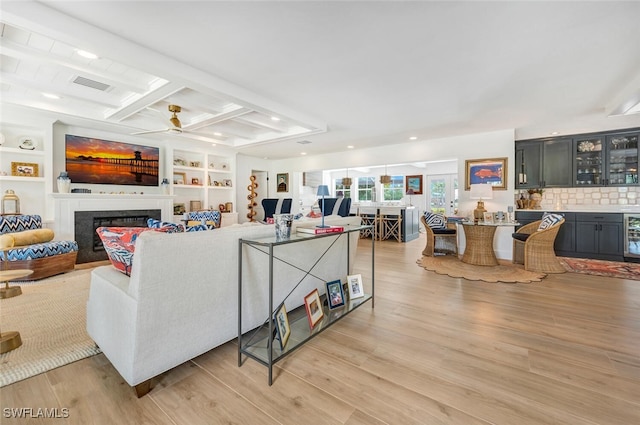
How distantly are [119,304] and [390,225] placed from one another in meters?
6.40

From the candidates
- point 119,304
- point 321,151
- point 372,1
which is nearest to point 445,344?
point 119,304

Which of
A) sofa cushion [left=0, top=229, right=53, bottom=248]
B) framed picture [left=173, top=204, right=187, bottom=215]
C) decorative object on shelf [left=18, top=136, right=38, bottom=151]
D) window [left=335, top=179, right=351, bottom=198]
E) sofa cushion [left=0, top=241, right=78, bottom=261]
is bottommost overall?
sofa cushion [left=0, top=241, right=78, bottom=261]

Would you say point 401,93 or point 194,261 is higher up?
point 401,93

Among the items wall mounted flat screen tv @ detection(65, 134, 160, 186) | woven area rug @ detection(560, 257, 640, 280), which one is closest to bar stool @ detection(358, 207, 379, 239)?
woven area rug @ detection(560, 257, 640, 280)

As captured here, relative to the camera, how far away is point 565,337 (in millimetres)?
2146

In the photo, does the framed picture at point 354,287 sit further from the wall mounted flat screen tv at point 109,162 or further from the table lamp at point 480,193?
the wall mounted flat screen tv at point 109,162

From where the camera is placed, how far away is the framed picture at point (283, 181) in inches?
337

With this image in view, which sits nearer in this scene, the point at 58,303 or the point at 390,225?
the point at 58,303

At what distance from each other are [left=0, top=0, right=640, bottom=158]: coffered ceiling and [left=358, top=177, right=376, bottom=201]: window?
5.89m

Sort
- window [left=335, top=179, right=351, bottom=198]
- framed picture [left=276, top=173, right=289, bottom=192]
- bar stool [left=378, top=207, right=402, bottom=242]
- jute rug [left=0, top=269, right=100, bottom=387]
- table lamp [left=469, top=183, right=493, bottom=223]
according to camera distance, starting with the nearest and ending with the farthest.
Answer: jute rug [left=0, top=269, right=100, bottom=387] < table lamp [left=469, top=183, right=493, bottom=223] < bar stool [left=378, top=207, right=402, bottom=242] < framed picture [left=276, top=173, right=289, bottom=192] < window [left=335, top=179, right=351, bottom=198]

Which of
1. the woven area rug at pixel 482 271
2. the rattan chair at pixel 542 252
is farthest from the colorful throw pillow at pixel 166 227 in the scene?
the rattan chair at pixel 542 252

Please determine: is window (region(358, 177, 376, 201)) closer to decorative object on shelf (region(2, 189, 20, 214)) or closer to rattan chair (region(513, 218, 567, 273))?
rattan chair (region(513, 218, 567, 273))

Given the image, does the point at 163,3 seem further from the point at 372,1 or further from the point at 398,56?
the point at 398,56

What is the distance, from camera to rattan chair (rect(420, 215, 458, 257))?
16.8ft
